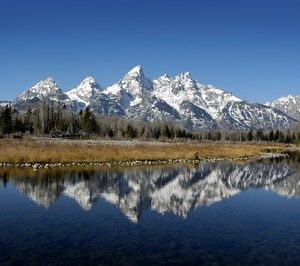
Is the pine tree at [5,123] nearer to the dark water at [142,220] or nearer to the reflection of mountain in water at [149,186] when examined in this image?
the reflection of mountain in water at [149,186]

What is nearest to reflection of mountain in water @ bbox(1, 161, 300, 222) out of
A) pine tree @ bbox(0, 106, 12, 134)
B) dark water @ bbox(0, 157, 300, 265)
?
dark water @ bbox(0, 157, 300, 265)

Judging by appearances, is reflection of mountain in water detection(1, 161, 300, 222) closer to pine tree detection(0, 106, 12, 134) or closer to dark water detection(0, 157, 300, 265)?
dark water detection(0, 157, 300, 265)

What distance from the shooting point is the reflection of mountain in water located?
33.7 meters

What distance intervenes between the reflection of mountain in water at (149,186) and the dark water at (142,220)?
0.27 ft

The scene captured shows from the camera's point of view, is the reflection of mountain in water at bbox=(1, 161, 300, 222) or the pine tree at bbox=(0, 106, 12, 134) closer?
the reflection of mountain in water at bbox=(1, 161, 300, 222)

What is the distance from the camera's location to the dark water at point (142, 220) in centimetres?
1970

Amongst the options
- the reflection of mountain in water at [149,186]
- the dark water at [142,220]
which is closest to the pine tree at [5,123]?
the reflection of mountain in water at [149,186]

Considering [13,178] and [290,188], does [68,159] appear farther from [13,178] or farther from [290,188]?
[290,188]

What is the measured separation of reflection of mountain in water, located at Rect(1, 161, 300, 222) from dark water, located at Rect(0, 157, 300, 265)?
0.27 feet

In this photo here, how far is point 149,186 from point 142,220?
15.6 meters

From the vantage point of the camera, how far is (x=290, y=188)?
1850 inches

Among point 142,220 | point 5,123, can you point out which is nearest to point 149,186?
point 142,220

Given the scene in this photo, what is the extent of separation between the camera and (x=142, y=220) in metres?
27.4

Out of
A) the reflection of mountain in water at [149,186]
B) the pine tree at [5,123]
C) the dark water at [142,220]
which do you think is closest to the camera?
the dark water at [142,220]
